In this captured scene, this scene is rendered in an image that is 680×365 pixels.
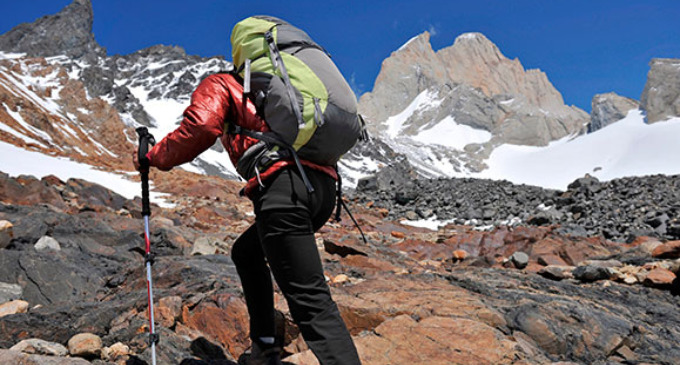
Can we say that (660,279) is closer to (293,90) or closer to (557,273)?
(557,273)

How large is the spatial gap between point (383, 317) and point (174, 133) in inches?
89.7

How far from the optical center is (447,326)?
348cm

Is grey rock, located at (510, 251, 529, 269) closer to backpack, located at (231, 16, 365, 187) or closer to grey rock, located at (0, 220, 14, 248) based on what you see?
backpack, located at (231, 16, 365, 187)

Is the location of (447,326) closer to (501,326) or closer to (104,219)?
(501,326)

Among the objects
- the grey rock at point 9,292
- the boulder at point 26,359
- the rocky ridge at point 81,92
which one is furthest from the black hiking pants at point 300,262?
the grey rock at point 9,292

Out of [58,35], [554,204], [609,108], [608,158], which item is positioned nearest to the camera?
[554,204]

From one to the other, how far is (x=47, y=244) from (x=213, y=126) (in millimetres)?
5554

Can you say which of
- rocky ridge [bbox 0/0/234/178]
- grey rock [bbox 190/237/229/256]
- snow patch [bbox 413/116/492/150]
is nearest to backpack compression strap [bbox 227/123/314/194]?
rocky ridge [bbox 0/0/234/178]

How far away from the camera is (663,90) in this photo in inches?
4186

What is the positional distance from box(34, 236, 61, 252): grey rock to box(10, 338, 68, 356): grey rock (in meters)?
3.82

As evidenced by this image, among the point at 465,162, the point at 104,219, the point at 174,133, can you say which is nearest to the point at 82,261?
the point at 104,219

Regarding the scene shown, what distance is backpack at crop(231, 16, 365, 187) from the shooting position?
2250mm

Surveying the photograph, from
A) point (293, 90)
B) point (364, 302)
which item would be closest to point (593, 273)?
point (364, 302)

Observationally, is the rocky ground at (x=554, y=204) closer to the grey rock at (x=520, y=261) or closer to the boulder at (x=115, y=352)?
the grey rock at (x=520, y=261)
